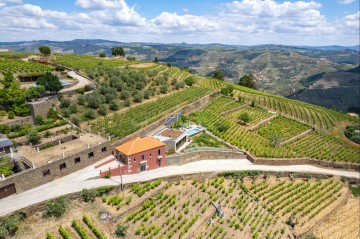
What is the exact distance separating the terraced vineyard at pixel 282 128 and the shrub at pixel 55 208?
38.5 metres

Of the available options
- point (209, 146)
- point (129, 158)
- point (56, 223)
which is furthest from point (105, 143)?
point (209, 146)

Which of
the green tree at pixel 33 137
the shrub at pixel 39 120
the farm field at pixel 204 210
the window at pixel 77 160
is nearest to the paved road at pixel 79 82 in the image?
the shrub at pixel 39 120

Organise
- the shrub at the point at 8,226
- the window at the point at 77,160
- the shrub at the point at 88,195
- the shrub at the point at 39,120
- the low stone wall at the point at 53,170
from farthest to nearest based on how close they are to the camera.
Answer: the shrub at the point at 39,120 < the window at the point at 77,160 < the shrub at the point at 88,195 < the low stone wall at the point at 53,170 < the shrub at the point at 8,226

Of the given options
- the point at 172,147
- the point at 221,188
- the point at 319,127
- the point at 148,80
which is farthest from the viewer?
the point at 148,80

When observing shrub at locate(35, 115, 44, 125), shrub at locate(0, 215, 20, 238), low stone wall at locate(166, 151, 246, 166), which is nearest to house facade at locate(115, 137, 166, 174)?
low stone wall at locate(166, 151, 246, 166)

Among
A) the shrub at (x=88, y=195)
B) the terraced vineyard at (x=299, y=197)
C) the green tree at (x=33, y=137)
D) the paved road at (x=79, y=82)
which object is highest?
the paved road at (x=79, y=82)

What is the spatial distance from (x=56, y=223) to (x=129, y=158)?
36.5 ft

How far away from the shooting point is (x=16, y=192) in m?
27.3

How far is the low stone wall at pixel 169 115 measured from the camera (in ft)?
128

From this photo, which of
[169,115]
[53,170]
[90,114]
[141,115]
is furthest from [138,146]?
[169,115]

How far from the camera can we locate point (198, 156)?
131 ft

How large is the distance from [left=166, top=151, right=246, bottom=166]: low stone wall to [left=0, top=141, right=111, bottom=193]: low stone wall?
30.4 ft

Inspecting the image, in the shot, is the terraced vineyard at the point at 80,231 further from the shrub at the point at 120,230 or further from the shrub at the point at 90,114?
the shrub at the point at 90,114

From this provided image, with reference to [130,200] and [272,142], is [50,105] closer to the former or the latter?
[130,200]
